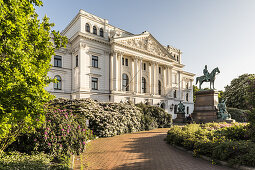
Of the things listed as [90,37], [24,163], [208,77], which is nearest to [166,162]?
[24,163]

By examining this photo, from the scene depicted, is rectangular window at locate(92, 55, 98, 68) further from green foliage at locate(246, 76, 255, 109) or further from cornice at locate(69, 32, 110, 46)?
green foliage at locate(246, 76, 255, 109)

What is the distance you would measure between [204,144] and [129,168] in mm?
3921

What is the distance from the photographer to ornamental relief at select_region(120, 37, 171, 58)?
32862 mm

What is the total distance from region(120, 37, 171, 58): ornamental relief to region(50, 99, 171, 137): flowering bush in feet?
63.3

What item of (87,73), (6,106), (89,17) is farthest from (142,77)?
(6,106)

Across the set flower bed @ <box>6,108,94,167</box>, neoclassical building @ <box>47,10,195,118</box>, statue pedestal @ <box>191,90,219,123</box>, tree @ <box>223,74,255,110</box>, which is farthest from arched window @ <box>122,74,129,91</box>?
tree @ <box>223,74,255,110</box>

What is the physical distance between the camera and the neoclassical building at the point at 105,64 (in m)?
28.0

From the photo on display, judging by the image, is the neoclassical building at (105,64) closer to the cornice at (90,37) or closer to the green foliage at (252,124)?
the cornice at (90,37)

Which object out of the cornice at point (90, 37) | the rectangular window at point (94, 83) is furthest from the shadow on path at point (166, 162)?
the cornice at point (90, 37)

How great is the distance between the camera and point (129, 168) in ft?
19.1

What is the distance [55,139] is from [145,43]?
107 ft

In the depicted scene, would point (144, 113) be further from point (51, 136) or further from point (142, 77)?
point (142, 77)

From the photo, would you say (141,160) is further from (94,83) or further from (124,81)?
(124,81)

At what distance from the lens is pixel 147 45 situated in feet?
118
